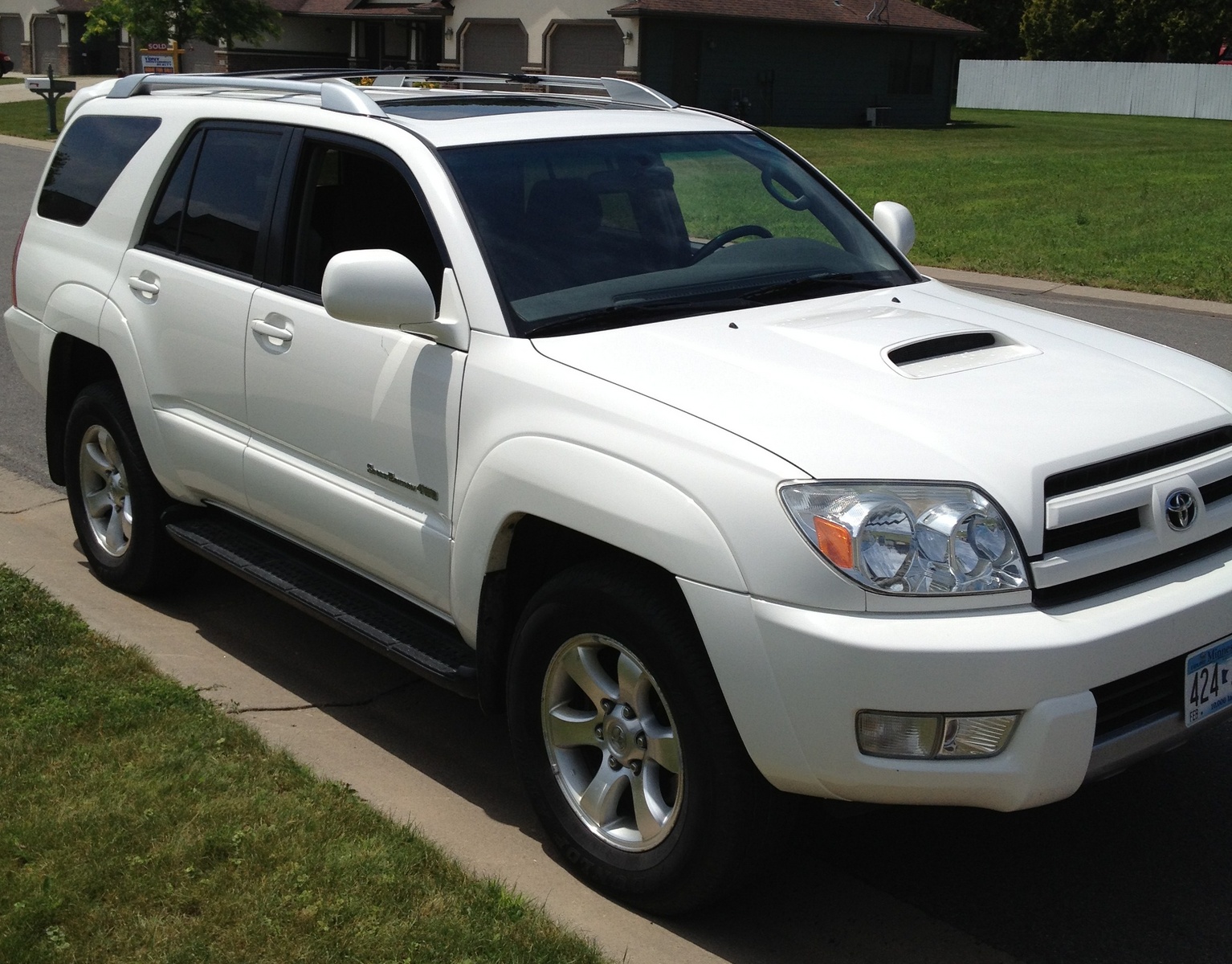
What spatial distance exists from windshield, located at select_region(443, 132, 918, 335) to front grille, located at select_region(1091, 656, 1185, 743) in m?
1.56

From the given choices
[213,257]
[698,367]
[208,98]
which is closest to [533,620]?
[698,367]

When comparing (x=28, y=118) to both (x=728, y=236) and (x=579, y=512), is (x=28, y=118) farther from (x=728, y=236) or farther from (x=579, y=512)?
(x=579, y=512)

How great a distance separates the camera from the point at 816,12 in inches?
1630

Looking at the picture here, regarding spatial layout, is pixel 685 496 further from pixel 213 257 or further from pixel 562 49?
pixel 562 49

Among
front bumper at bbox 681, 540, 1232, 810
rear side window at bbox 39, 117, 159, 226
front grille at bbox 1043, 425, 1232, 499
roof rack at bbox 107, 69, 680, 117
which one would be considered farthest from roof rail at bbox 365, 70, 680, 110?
front bumper at bbox 681, 540, 1232, 810

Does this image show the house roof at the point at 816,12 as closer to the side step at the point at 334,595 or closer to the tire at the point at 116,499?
the tire at the point at 116,499

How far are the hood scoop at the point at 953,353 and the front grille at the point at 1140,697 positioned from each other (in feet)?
2.89

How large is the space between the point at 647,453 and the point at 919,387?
2.30 ft

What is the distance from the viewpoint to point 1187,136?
127 ft

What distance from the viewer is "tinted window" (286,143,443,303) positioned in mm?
4520

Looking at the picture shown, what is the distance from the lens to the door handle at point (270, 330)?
4.57m

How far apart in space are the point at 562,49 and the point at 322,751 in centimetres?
3799

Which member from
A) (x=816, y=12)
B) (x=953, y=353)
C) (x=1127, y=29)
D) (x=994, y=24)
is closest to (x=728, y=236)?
(x=953, y=353)

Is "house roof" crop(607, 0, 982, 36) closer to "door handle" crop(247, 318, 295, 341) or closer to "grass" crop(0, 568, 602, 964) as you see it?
"door handle" crop(247, 318, 295, 341)
